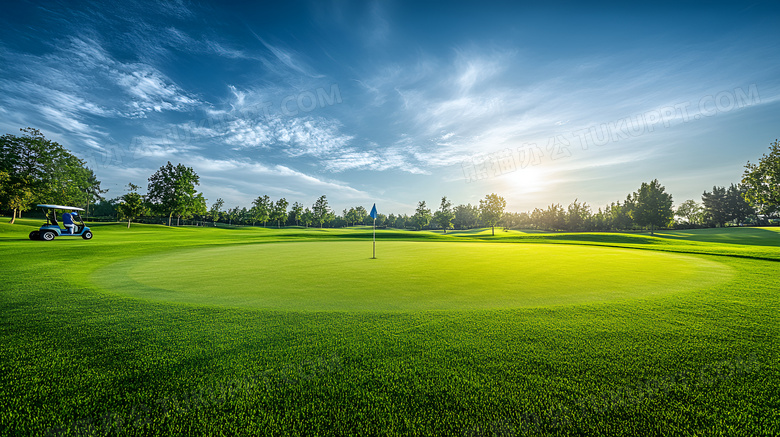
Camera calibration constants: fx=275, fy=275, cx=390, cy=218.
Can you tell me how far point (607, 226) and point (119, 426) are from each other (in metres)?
99.3

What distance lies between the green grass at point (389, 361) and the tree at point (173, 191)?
2099 inches

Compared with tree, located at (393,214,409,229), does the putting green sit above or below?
below

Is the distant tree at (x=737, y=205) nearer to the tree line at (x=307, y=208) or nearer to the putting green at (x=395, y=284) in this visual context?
the tree line at (x=307, y=208)

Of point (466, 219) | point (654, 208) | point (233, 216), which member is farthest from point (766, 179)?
point (233, 216)

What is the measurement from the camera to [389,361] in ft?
9.67

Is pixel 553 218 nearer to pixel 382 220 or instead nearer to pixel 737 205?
pixel 737 205

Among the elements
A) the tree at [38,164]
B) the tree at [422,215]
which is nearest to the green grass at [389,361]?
the tree at [38,164]

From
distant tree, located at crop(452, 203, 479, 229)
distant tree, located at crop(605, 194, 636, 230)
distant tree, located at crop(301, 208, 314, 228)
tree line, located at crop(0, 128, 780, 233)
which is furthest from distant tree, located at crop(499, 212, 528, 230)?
distant tree, located at crop(301, 208, 314, 228)

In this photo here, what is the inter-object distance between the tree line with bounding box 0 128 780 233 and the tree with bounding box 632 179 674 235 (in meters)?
0.14

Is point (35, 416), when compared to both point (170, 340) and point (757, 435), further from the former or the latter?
point (757, 435)

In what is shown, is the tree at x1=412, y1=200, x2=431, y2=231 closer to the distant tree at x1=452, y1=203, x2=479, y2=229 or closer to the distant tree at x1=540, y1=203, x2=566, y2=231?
the distant tree at x1=452, y1=203, x2=479, y2=229

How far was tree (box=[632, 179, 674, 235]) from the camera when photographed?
47750 mm

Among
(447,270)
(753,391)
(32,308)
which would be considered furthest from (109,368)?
(447,270)

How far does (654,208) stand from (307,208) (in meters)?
86.2
